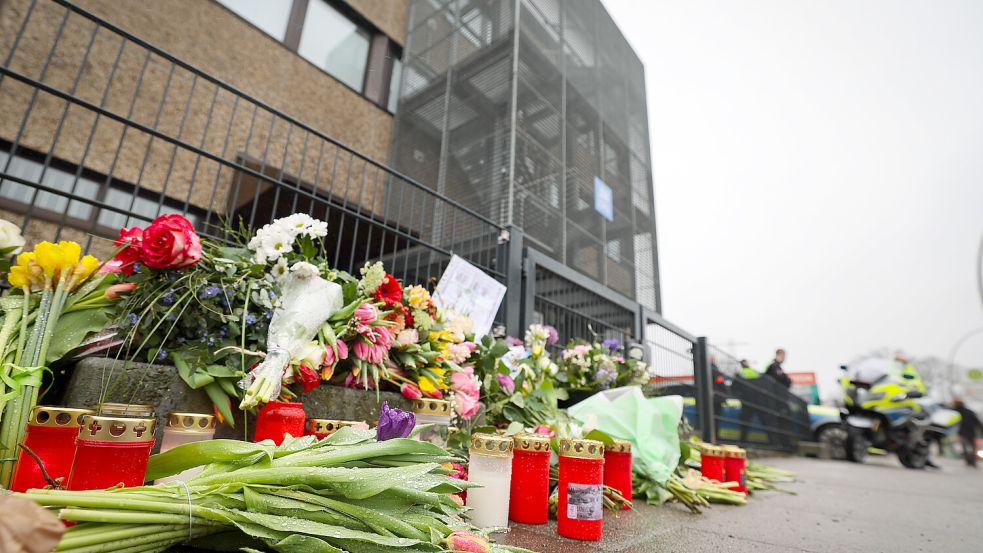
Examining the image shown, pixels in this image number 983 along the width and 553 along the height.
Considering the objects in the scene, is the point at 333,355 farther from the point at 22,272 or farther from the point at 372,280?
the point at 22,272

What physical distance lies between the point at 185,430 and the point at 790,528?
2.43 meters

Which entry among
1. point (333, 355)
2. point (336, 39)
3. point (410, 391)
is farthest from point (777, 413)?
point (336, 39)

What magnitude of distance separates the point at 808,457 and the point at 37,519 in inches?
427

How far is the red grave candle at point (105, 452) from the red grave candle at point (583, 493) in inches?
47.6

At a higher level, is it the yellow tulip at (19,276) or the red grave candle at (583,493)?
the yellow tulip at (19,276)

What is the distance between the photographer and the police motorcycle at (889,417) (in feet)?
27.6

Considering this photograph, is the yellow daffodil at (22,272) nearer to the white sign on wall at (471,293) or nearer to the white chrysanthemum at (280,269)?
the white chrysanthemum at (280,269)

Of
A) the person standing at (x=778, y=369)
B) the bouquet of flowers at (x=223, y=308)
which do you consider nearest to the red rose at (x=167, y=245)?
the bouquet of flowers at (x=223, y=308)

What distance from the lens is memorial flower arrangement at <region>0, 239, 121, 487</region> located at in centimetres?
122

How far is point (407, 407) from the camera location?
2.05 metres

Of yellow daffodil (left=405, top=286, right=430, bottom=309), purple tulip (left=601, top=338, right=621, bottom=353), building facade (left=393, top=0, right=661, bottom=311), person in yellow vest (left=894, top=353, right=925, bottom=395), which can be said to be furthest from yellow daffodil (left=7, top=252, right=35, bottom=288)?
person in yellow vest (left=894, top=353, right=925, bottom=395)

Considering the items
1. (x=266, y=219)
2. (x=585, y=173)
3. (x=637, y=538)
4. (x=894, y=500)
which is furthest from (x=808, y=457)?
(x=266, y=219)

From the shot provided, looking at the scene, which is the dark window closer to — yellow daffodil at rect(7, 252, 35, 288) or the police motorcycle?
yellow daffodil at rect(7, 252, 35, 288)

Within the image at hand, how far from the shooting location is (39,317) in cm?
142
